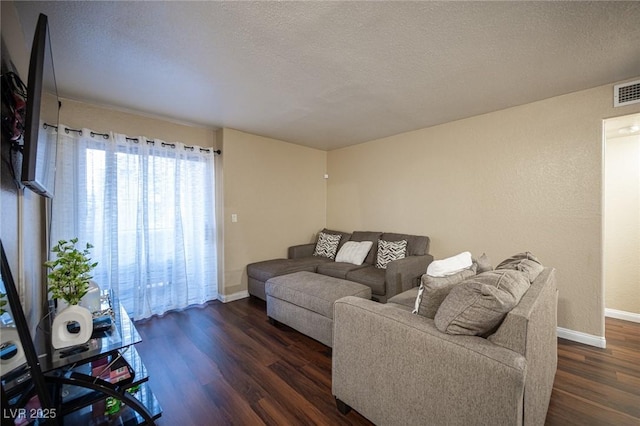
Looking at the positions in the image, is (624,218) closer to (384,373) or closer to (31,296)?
(384,373)

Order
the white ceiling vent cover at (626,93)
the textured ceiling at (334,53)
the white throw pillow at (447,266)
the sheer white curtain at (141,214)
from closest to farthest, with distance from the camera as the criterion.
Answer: the textured ceiling at (334,53) → the white throw pillow at (447,266) → the white ceiling vent cover at (626,93) → the sheer white curtain at (141,214)

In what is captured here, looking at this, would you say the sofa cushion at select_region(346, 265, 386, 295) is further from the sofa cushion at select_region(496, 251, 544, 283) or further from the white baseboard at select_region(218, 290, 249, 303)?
the white baseboard at select_region(218, 290, 249, 303)

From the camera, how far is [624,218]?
9.70 feet

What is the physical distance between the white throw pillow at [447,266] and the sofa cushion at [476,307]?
0.46 meters

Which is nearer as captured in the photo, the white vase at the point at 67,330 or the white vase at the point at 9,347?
the white vase at the point at 9,347

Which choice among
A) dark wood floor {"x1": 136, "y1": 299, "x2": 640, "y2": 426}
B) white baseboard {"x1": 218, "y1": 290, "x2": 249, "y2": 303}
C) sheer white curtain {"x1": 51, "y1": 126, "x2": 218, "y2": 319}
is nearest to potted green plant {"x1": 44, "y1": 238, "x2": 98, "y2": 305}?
dark wood floor {"x1": 136, "y1": 299, "x2": 640, "y2": 426}

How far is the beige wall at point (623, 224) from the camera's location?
288 cm

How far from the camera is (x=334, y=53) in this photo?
182 cm

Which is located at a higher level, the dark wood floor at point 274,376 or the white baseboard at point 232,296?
the white baseboard at point 232,296

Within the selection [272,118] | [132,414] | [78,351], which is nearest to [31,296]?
[78,351]

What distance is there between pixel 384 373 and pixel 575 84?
298 cm

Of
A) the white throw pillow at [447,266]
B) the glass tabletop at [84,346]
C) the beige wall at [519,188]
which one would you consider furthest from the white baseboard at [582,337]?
the glass tabletop at [84,346]

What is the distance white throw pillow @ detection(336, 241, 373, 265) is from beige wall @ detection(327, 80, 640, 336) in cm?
52

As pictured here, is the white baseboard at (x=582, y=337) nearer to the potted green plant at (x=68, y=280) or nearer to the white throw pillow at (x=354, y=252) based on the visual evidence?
the white throw pillow at (x=354, y=252)
